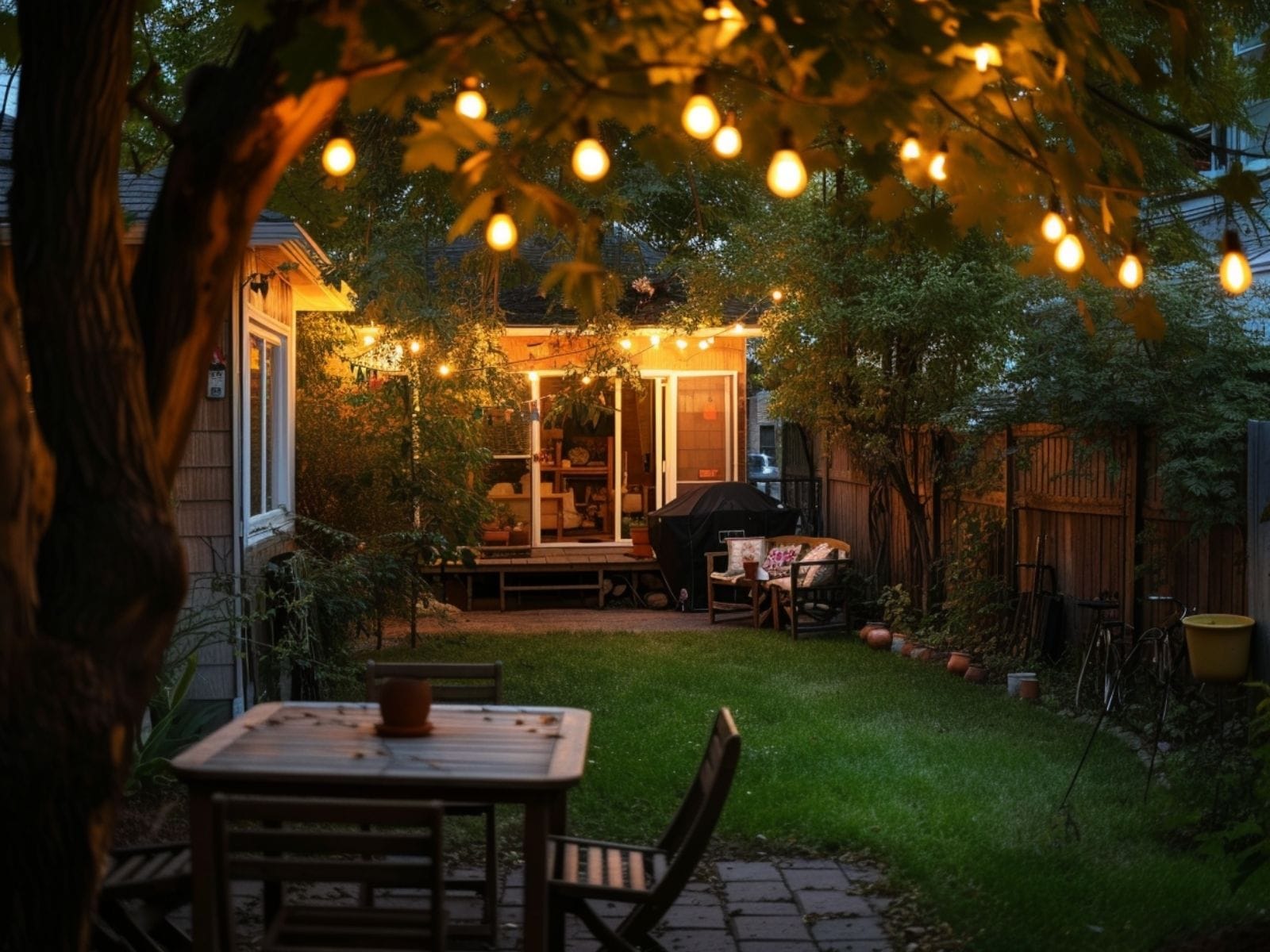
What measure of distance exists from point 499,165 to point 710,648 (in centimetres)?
959

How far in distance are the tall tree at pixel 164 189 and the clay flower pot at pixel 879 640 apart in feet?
30.5

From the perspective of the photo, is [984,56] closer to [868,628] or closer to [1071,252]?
[1071,252]

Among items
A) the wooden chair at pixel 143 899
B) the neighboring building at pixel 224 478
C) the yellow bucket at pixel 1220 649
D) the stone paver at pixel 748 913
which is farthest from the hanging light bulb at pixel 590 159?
the neighboring building at pixel 224 478

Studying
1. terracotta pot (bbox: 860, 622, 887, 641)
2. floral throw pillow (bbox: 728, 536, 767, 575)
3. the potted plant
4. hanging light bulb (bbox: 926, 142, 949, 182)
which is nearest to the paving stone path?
hanging light bulb (bbox: 926, 142, 949, 182)

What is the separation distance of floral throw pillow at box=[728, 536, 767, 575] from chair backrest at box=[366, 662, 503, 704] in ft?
31.8

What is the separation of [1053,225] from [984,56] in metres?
0.66

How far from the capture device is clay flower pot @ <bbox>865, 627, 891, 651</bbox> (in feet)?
43.8

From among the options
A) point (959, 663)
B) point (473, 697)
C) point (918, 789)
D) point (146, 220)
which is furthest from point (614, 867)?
point (959, 663)

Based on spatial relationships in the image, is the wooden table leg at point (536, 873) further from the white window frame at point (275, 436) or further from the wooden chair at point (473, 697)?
the white window frame at point (275, 436)

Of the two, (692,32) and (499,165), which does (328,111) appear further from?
(692,32)

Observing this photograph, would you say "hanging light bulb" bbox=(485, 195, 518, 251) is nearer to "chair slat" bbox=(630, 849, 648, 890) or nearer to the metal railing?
"chair slat" bbox=(630, 849, 648, 890)

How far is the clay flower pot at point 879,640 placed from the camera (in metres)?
13.3

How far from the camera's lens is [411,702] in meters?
4.80

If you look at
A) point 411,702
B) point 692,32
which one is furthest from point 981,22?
point 411,702
